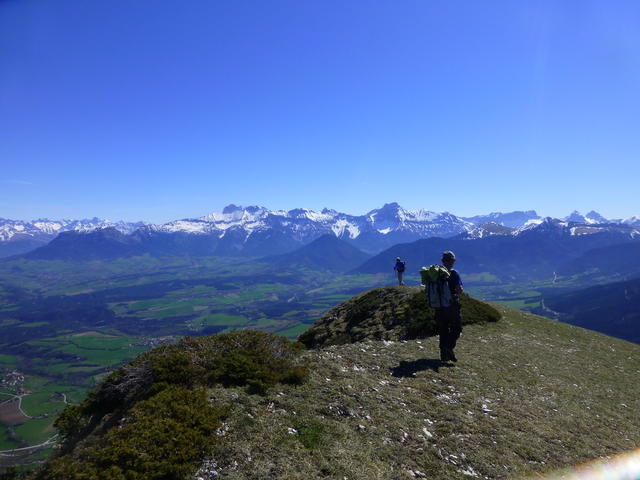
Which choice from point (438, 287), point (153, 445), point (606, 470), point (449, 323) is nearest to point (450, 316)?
point (449, 323)

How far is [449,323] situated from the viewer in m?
17.0

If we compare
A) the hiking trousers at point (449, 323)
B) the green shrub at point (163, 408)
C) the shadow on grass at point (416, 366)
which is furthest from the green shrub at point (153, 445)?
the hiking trousers at point (449, 323)

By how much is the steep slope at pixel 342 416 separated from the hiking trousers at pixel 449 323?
1261mm

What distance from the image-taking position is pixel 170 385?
11031 mm

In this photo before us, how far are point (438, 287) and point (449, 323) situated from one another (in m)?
2.02

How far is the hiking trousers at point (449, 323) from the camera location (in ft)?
55.2

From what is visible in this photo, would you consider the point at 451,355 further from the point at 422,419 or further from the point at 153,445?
the point at 153,445

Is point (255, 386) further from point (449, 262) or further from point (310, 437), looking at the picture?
point (449, 262)

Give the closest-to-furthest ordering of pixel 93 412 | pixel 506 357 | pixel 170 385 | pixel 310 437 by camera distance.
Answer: pixel 310 437 → pixel 170 385 → pixel 93 412 → pixel 506 357

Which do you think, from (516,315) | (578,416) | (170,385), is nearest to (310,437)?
(170,385)

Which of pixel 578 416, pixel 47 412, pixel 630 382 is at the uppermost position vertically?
pixel 578 416

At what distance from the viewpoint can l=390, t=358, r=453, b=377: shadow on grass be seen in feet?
50.8

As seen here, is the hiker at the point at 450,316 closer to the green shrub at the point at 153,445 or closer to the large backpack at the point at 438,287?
the large backpack at the point at 438,287

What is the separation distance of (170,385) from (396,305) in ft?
77.0
